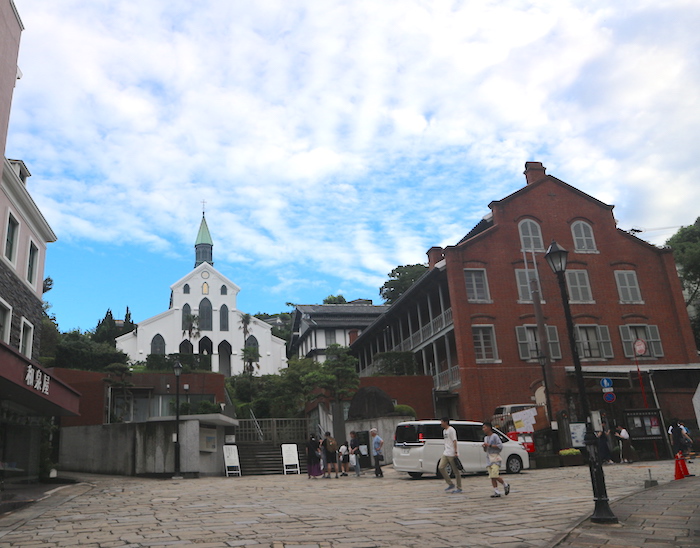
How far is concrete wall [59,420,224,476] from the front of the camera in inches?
918

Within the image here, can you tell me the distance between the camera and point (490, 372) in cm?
2911

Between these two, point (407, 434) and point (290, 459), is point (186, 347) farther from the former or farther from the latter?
point (407, 434)

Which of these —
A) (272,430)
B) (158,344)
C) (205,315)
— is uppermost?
(205,315)

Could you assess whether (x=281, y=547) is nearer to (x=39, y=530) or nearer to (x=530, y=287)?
(x=39, y=530)

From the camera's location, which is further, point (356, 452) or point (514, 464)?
point (356, 452)

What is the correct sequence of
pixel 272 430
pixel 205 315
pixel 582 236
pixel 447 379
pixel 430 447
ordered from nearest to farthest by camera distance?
pixel 430 447 → pixel 272 430 → pixel 447 379 → pixel 582 236 → pixel 205 315

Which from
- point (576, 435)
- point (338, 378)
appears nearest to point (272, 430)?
point (338, 378)

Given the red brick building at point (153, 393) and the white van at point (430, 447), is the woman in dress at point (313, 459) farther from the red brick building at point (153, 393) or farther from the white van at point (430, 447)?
the red brick building at point (153, 393)

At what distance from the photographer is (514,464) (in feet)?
59.6

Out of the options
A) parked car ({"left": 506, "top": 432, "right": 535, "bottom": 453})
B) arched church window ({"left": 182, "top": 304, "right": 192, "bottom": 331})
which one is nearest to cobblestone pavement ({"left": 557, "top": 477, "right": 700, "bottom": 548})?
parked car ({"left": 506, "top": 432, "right": 535, "bottom": 453})

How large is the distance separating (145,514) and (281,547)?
14.8 ft

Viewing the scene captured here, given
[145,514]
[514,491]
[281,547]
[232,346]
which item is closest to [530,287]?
[514,491]

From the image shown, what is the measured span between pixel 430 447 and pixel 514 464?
2993mm

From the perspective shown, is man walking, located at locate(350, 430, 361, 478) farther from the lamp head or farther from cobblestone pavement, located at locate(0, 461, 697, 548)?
→ the lamp head
